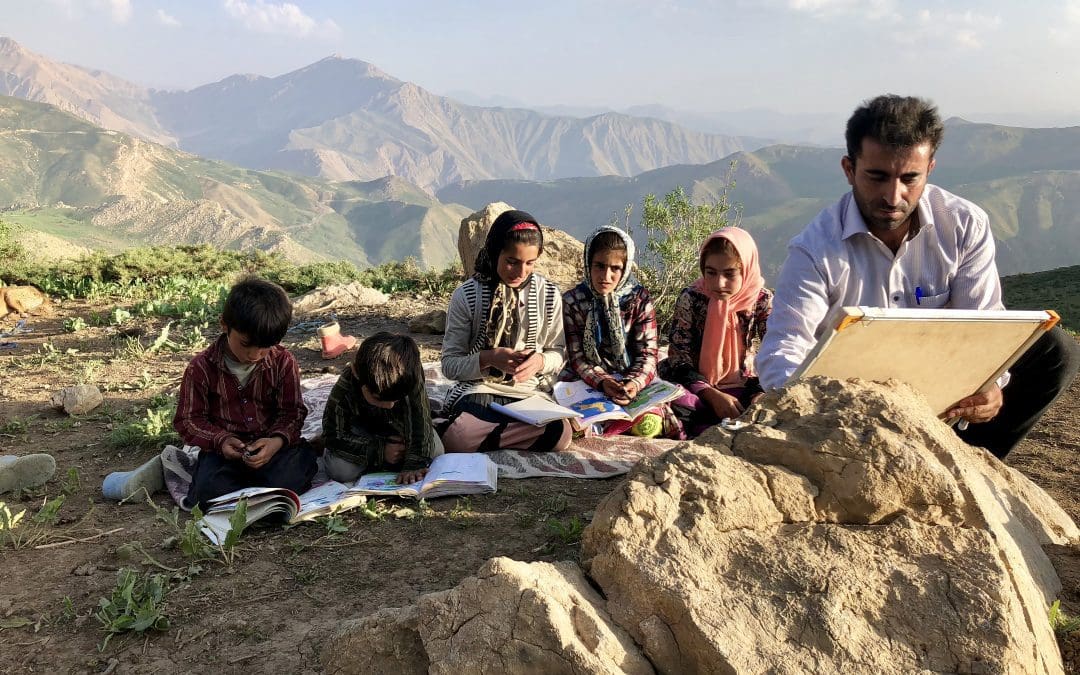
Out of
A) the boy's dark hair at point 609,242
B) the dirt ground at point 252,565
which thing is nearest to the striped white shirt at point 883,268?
the dirt ground at point 252,565

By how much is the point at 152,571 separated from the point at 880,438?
8.62 feet

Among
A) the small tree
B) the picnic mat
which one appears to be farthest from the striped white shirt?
the small tree

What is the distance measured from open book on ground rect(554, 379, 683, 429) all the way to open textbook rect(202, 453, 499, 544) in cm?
76

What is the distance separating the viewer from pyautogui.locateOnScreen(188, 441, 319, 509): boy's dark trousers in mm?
3195

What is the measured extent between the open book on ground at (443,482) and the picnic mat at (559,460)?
7.6 inches

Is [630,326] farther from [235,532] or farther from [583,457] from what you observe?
[235,532]

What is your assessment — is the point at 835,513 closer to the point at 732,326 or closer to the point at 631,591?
the point at 631,591

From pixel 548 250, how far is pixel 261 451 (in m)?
5.55

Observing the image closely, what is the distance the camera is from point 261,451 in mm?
3297

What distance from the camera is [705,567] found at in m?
1.63

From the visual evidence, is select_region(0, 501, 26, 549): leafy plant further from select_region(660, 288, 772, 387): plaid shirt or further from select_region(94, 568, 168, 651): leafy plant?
select_region(660, 288, 772, 387): plaid shirt

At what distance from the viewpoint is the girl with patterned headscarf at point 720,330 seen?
12.9 ft

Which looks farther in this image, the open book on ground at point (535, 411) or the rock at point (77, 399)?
the rock at point (77, 399)

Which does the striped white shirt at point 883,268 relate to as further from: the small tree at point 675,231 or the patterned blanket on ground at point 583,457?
the small tree at point 675,231
